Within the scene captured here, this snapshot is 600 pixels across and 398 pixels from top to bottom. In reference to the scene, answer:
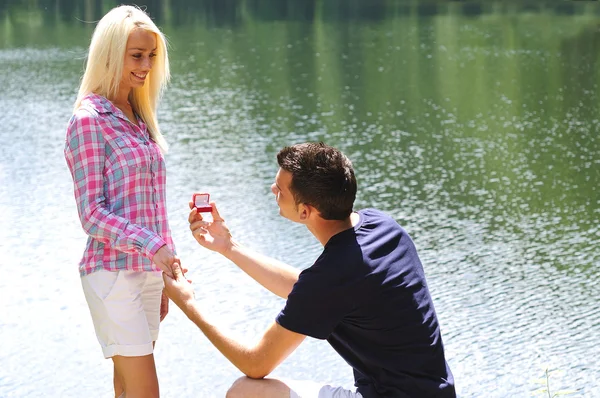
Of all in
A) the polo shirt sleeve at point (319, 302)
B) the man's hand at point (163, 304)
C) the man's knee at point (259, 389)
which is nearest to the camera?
the polo shirt sleeve at point (319, 302)

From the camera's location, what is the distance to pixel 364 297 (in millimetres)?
2998

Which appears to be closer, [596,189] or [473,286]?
[473,286]

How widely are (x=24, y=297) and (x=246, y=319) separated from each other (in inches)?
74.8

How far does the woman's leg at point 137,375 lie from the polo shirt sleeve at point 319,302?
0.78 meters

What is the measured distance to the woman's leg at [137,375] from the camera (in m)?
3.56

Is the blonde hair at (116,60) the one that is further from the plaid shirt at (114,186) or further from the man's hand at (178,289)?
the man's hand at (178,289)

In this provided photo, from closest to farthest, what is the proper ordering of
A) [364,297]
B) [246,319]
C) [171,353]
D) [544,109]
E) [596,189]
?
[364,297] → [171,353] → [246,319] → [596,189] → [544,109]

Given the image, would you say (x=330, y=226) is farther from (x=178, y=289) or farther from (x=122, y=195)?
(x=122, y=195)

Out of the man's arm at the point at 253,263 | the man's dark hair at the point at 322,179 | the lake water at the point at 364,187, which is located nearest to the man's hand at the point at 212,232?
the man's arm at the point at 253,263

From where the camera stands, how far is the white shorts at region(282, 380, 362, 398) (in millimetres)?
3203

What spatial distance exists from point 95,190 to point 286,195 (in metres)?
0.72

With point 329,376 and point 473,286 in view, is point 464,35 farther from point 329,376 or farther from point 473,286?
point 329,376

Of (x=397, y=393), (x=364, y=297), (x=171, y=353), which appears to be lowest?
(x=171, y=353)

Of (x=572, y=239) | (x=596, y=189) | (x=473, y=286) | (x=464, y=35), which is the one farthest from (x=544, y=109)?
(x=464, y=35)
